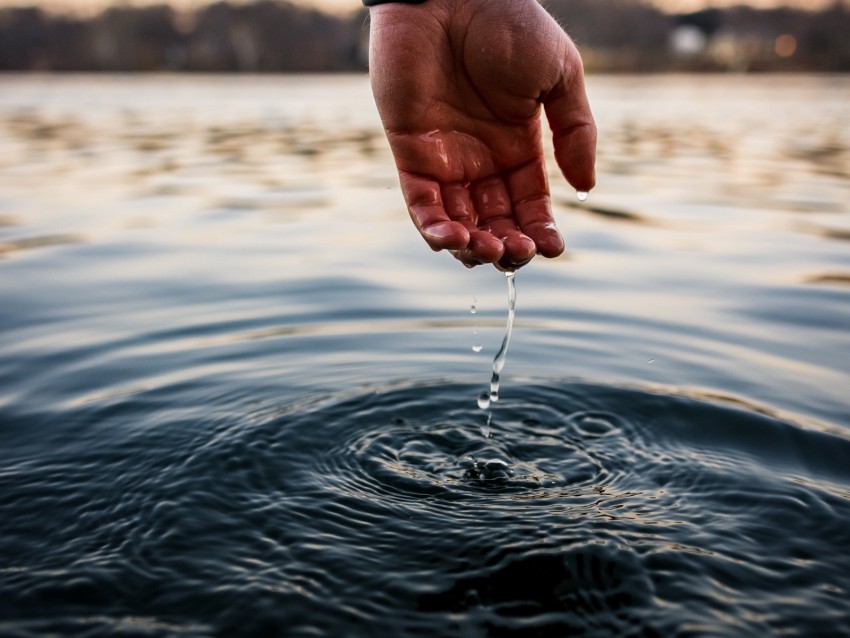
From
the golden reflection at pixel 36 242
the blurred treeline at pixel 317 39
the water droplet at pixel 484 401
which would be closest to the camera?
the water droplet at pixel 484 401

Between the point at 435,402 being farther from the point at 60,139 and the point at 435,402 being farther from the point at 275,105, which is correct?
the point at 275,105

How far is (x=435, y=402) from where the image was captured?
401 cm

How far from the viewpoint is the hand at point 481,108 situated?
351cm

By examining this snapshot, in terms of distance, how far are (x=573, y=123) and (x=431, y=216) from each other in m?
0.80

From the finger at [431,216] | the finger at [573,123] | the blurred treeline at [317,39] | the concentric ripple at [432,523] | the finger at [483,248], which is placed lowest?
the concentric ripple at [432,523]

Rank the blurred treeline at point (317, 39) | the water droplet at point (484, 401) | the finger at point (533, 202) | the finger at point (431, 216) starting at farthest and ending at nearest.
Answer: the blurred treeline at point (317, 39)
the water droplet at point (484, 401)
the finger at point (533, 202)
the finger at point (431, 216)

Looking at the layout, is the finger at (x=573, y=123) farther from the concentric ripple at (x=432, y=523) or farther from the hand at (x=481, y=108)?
the concentric ripple at (x=432, y=523)

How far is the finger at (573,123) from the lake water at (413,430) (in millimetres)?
1190

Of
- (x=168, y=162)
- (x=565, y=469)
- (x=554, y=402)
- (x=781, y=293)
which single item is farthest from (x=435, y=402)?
(x=168, y=162)

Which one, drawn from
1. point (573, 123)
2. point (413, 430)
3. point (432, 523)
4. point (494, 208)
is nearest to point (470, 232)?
point (494, 208)

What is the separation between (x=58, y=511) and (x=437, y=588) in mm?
1461

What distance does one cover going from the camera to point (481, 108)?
3.80 metres

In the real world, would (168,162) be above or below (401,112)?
below

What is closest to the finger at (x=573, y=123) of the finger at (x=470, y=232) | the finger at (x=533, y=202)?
the finger at (x=533, y=202)
